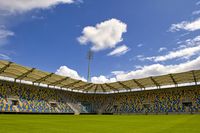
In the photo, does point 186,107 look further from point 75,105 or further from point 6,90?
point 6,90

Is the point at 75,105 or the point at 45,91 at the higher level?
the point at 45,91

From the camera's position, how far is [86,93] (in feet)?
174

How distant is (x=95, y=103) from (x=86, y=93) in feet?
13.4

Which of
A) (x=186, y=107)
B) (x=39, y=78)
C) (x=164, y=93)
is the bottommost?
(x=186, y=107)

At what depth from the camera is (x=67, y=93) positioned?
4891cm

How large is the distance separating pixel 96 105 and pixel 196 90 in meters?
26.3

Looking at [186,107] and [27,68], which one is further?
[186,107]

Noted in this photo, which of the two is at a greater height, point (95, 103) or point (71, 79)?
point (71, 79)

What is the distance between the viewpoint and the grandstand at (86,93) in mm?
34875

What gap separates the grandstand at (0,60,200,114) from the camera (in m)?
34.9

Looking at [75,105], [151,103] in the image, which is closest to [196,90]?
[151,103]
